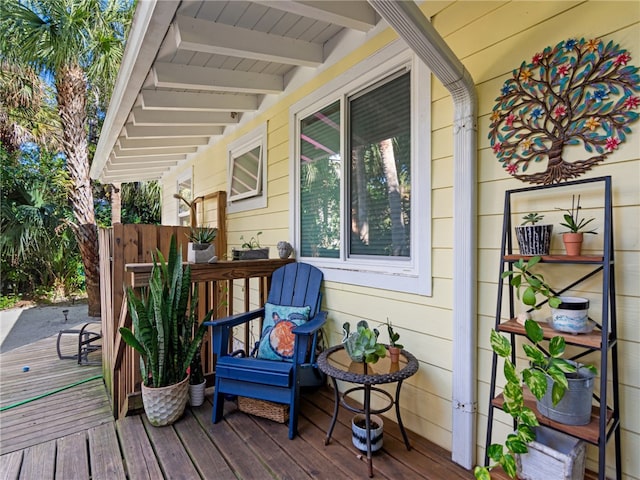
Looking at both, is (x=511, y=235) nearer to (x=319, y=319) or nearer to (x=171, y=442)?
(x=319, y=319)

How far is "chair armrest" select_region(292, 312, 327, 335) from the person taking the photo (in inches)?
77.6

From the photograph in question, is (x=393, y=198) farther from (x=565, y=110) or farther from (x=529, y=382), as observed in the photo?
(x=529, y=382)

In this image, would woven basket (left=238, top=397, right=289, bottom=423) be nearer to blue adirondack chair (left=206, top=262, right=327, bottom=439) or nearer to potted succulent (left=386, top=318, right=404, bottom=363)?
blue adirondack chair (left=206, top=262, right=327, bottom=439)

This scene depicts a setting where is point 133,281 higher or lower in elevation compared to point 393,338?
higher

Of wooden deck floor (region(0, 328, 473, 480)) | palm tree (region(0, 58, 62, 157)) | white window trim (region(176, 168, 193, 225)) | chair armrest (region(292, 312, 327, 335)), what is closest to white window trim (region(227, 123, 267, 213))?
chair armrest (region(292, 312, 327, 335))

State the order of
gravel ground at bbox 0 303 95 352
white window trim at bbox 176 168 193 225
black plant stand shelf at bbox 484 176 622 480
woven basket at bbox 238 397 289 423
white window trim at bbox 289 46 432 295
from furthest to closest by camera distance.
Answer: white window trim at bbox 176 168 193 225
gravel ground at bbox 0 303 95 352
woven basket at bbox 238 397 289 423
white window trim at bbox 289 46 432 295
black plant stand shelf at bbox 484 176 622 480

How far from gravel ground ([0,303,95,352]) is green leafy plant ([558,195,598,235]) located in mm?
6607

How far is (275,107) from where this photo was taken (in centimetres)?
329

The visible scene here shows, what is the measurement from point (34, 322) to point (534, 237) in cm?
814

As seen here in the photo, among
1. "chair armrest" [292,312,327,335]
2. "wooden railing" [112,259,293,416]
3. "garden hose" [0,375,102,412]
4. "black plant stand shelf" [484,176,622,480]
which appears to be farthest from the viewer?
"garden hose" [0,375,102,412]

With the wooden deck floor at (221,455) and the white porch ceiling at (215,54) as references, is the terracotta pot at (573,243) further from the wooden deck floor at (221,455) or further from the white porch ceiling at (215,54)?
the white porch ceiling at (215,54)

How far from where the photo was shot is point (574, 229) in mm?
1298

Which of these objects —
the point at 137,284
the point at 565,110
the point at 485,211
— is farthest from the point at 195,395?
the point at 565,110

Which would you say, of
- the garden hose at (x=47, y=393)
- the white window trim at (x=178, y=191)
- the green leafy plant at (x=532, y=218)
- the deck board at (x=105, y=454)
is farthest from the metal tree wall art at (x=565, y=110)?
the white window trim at (x=178, y=191)
